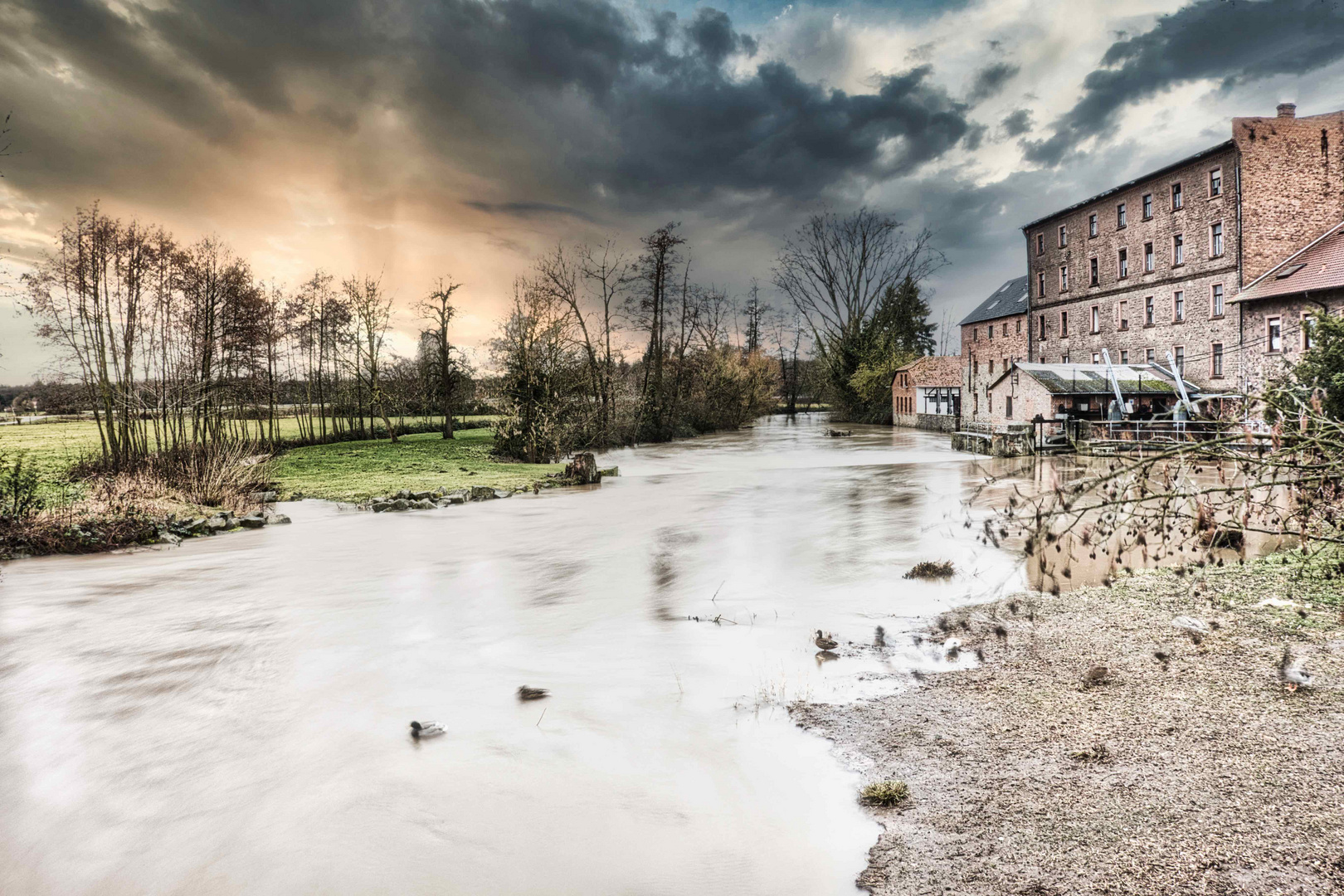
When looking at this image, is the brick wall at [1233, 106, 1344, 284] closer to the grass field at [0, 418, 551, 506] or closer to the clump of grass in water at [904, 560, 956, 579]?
the clump of grass in water at [904, 560, 956, 579]

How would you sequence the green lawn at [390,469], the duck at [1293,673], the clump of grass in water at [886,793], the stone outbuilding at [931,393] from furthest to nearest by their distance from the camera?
the stone outbuilding at [931,393] < the green lawn at [390,469] < the duck at [1293,673] < the clump of grass in water at [886,793]

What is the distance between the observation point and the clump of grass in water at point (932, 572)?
10922mm

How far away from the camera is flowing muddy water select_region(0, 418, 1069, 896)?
4.44m

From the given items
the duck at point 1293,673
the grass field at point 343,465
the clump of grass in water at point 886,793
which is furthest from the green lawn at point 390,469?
the duck at point 1293,673

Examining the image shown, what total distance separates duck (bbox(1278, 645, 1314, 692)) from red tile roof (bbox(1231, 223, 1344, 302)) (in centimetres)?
3197

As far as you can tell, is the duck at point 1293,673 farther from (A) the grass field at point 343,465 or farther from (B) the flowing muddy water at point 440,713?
(A) the grass field at point 343,465

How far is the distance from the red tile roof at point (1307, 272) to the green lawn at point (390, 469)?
106 ft

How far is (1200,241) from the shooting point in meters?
36.6

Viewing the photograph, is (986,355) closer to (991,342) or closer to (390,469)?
(991,342)

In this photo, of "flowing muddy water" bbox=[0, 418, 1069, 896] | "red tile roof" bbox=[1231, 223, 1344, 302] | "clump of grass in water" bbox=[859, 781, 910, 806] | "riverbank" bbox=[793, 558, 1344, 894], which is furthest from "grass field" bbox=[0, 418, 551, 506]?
"red tile roof" bbox=[1231, 223, 1344, 302]

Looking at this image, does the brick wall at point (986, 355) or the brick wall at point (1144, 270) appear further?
the brick wall at point (986, 355)

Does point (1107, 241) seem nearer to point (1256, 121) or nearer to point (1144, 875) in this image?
point (1256, 121)

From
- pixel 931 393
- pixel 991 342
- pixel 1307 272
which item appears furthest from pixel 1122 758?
pixel 991 342

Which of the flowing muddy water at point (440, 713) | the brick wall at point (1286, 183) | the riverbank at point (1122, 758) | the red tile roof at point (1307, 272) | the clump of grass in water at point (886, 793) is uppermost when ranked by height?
the brick wall at point (1286, 183)
